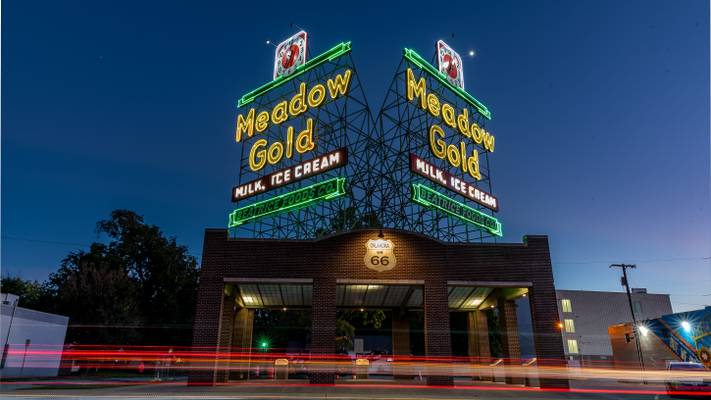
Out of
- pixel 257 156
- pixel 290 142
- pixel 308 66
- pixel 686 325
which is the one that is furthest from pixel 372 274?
pixel 686 325

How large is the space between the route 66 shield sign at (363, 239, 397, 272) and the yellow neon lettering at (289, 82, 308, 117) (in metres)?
12.2

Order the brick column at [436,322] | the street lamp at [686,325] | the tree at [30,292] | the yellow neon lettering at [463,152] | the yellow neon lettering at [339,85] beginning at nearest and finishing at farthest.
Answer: the brick column at [436,322] → the yellow neon lettering at [339,85] → the yellow neon lettering at [463,152] → the street lamp at [686,325] → the tree at [30,292]

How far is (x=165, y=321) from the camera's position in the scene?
5078 centimetres

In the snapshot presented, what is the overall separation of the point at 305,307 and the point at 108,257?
33922mm

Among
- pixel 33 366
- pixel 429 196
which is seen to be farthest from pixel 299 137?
pixel 33 366

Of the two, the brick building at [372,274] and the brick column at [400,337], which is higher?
the brick building at [372,274]

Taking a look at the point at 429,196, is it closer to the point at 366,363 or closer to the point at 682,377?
the point at 366,363

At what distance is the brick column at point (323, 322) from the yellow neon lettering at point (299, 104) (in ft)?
42.8

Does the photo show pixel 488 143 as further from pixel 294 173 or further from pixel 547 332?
pixel 547 332

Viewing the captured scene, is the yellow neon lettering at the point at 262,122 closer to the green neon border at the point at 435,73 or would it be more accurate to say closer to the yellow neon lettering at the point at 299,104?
the yellow neon lettering at the point at 299,104

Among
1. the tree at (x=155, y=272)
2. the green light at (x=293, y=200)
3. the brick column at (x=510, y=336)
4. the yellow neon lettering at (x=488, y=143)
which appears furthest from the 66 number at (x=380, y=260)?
the tree at (x=155, y=272)

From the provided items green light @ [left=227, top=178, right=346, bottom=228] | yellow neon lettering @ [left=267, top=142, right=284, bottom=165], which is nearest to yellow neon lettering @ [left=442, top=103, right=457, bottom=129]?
green light @ [left=227, top=178, right=346, bottom=228]

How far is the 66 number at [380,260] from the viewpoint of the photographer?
21.5 metres

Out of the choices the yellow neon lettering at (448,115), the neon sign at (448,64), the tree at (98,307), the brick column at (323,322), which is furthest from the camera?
the tree at (98,307)
